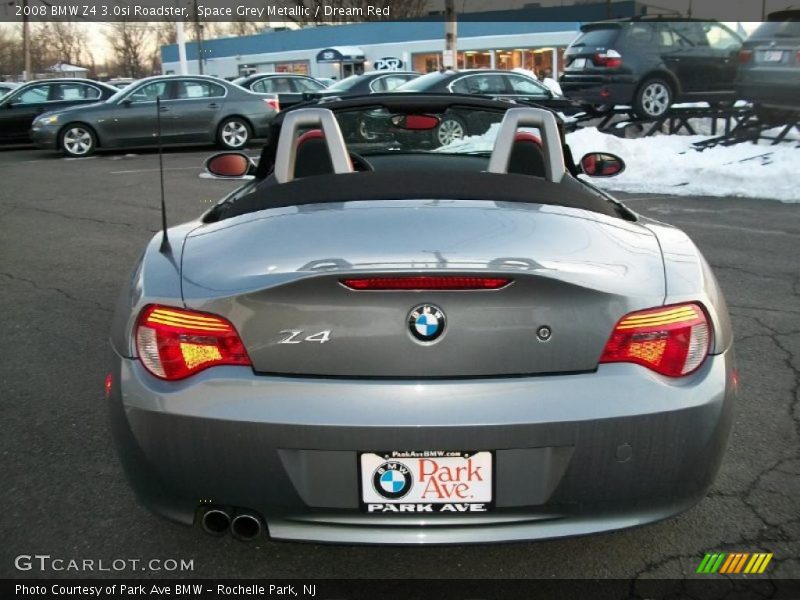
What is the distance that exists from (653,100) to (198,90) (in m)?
8.78

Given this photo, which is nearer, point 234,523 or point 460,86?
point 234,523

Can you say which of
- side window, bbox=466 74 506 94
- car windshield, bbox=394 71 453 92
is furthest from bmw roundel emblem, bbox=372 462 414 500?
side window, bbox=466 74 506 94

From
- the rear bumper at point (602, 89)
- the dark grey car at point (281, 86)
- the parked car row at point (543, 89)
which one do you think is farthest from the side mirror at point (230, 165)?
the dark grey car at point (281, 86)

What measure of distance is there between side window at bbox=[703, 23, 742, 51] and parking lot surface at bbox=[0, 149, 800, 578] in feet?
27.2

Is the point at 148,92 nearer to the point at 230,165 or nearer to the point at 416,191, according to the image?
the point at 230,165

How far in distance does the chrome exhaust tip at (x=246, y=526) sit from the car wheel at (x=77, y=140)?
14.5 metres

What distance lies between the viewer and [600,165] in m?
3.90

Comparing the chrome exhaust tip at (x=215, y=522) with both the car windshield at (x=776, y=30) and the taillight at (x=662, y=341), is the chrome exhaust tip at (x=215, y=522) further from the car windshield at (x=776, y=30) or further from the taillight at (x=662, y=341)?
the car windshield at (x=776, y=30)

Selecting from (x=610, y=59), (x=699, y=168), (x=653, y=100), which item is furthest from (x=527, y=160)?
Answer: (x=653, y=100)

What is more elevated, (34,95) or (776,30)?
(776,30)

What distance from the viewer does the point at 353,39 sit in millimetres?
46125

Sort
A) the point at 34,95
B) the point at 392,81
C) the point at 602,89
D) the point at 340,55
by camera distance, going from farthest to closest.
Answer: the point at 340,55
the point at 392,81
the point at 34,95
the point at 602,89

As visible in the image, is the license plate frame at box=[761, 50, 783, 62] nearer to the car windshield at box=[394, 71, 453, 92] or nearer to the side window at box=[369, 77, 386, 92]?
the car windshield at box=[394, 71, 453, 92]

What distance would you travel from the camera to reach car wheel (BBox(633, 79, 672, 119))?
13688 millimetres
